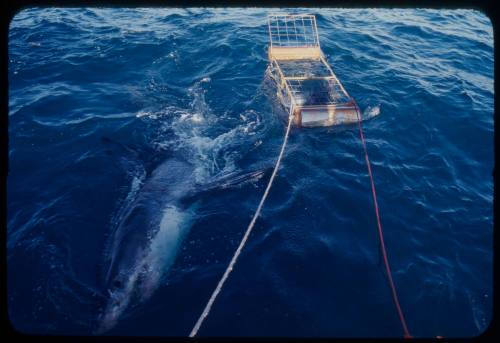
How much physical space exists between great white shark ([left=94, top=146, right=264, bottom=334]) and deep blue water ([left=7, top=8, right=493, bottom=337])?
15cm

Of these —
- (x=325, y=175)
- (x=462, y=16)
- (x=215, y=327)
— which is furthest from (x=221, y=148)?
(x=462, y=16)

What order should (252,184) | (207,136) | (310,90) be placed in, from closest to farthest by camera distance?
(252,184), (207,136), (310,90)

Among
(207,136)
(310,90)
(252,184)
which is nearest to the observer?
(252,184)

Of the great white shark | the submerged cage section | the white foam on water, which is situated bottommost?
the great white shark

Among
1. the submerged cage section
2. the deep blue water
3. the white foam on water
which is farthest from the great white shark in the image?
the submerged cage section

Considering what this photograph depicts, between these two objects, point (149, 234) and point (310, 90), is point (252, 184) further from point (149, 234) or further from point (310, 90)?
point (310, 90)

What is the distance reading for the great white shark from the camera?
4914 millimetres

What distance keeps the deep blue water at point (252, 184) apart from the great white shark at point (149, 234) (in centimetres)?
15

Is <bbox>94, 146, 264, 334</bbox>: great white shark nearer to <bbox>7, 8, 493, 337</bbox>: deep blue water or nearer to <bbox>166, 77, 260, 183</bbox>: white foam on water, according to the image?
<bbox>7, 8, 493, 337</bbox>: deep blue water

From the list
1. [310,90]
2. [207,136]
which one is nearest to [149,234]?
[207,136]

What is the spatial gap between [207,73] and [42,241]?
7.46 meters

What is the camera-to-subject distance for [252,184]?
6.85 meters

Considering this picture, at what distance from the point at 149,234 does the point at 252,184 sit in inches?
92.8

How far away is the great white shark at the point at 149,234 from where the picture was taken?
16.1ft
